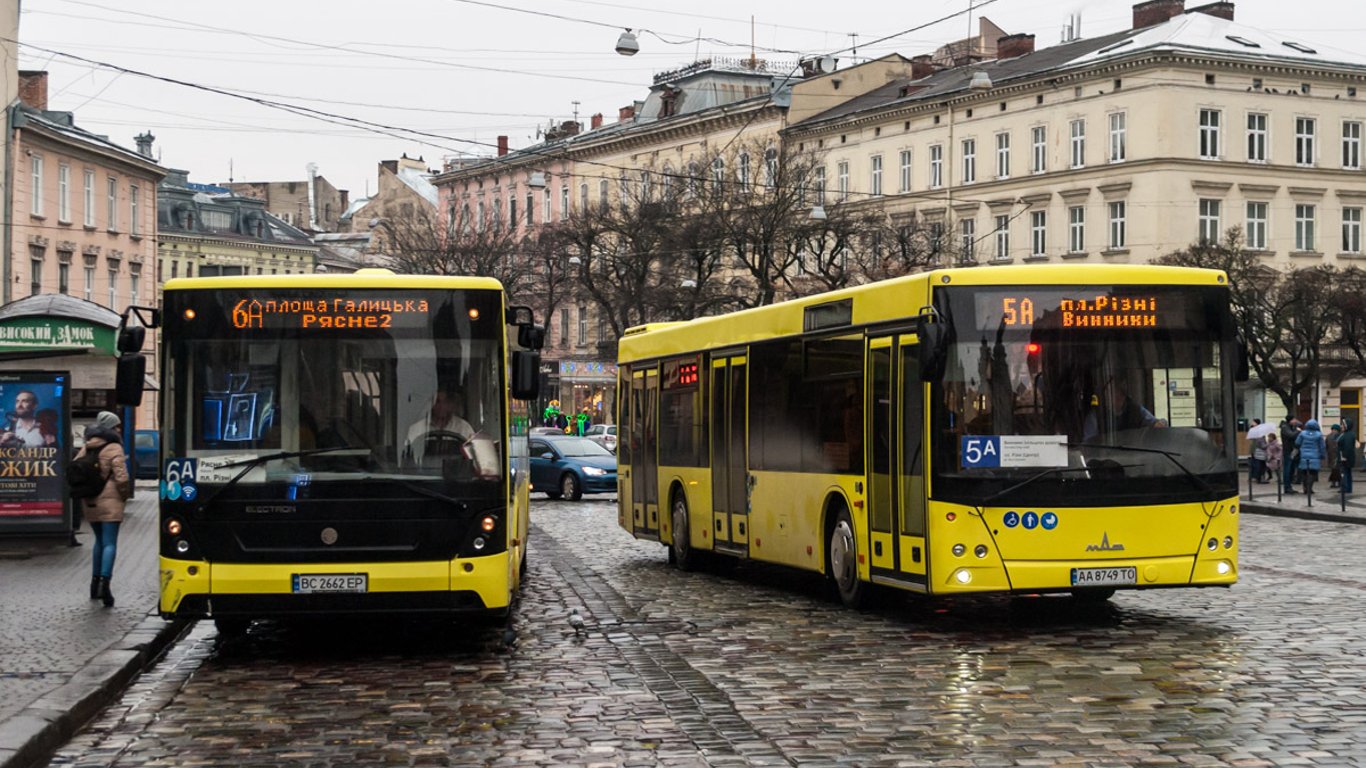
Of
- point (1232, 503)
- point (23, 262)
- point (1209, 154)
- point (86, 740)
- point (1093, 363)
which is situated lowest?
point (86, 740)

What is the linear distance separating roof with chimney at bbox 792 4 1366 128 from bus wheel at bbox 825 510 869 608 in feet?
176

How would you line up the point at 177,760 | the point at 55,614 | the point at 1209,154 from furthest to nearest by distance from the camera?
1. the point at 1209,154
2. the point at 55,614
3. the point at 177,760

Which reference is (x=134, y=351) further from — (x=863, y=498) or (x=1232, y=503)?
(x=1232, y=503)

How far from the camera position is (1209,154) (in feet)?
224

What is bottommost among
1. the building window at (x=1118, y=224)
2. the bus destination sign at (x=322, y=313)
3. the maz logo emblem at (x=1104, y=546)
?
the maz logo emblem at (x=1104, y=546)

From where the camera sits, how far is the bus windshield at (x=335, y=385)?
12.7 metres

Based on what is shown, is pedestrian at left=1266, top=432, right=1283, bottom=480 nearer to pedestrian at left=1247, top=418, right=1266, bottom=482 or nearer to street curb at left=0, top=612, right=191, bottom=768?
pedestrian at left=1247, top=418, right=1266, bottom=482

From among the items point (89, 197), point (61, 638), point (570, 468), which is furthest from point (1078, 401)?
point (89, 197)

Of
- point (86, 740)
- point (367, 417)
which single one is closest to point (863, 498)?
point (367, 417)

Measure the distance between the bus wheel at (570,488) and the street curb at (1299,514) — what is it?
1387 cm

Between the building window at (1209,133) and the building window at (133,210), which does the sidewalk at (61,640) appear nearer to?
the building window at (133,210)

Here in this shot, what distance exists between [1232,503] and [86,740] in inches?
333

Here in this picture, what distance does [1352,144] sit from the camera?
71.4m

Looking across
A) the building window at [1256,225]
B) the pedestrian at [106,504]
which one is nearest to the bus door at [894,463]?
the pedestrian at [106,504]
